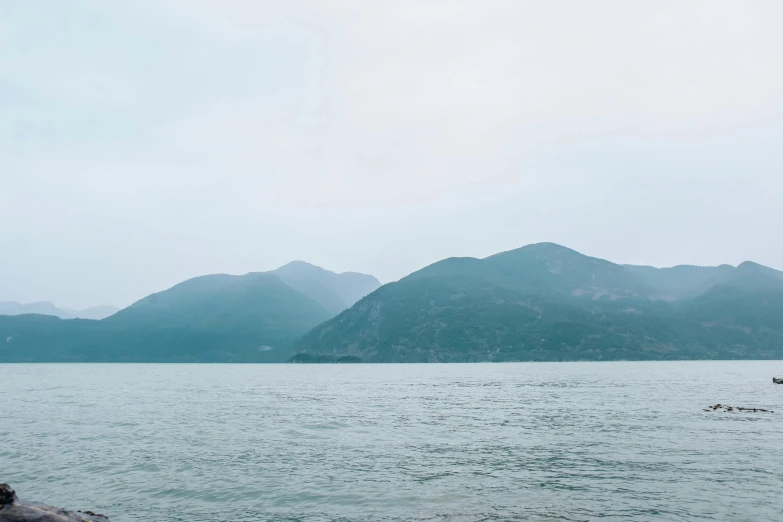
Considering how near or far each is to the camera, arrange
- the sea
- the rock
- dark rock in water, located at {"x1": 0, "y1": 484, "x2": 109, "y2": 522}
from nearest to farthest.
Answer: dark rock in water, located at {"x1": 0, "y1": 484, "x2": 109, "y2": 522}
the sea
the rock

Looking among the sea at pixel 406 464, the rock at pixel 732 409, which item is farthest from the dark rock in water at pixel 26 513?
the rock at pixel 732 409

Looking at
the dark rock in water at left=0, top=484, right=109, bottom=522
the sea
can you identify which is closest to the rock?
the sea

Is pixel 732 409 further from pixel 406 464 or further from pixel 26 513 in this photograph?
pixel 26 513

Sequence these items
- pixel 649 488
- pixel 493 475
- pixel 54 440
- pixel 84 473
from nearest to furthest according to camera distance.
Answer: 1. pixel 649 488
2. pixel 493 475
3. pixel 84 473
4. pixel 54 440

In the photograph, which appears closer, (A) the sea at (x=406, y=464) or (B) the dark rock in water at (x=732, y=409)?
(A) the sea at (x=406, y=464)

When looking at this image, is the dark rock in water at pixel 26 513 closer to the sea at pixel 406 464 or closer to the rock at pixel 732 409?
the sea at pixel 406 464

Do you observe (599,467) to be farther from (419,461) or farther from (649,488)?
(419,461)

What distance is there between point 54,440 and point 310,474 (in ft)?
117

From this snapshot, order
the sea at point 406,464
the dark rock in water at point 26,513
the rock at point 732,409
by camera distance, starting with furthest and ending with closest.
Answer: the rock at point 732,409, the sea at point 406,464, the dark rock in water at point 26,513

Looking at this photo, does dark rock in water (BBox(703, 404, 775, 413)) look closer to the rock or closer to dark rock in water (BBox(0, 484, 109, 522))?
the rock

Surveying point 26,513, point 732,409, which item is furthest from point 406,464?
point 732,409

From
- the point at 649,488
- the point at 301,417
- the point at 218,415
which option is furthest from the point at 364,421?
the point at 649,488

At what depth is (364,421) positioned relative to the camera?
7525cm

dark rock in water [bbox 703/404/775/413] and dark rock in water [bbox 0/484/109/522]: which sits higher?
dark rock in water [bbox 0/484/109/522]
